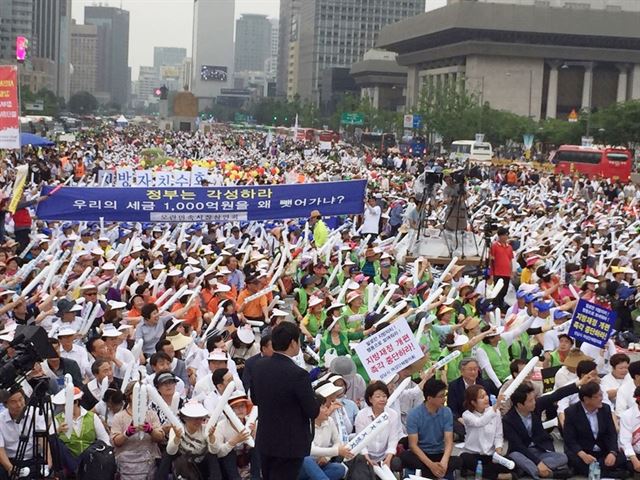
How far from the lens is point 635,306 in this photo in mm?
15562

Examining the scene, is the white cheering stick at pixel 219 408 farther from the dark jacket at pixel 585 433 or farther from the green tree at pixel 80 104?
the green tree at pixel 80 104

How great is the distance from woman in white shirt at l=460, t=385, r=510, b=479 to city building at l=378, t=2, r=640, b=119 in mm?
84646

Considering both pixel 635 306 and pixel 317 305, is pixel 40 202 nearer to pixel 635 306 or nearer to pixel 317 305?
pixel 317 305

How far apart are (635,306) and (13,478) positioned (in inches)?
406

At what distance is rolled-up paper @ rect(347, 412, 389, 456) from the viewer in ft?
25.7

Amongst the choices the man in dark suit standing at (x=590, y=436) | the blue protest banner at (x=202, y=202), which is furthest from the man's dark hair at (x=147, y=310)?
the blue protest banner at (x=202, y=202)

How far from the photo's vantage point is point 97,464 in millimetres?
7988

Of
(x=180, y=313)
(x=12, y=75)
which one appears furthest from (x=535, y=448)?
(x=12, y=75)

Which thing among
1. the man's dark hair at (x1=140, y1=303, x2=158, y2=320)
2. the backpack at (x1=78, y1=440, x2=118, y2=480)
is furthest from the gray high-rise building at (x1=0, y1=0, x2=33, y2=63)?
the backpack at (x1=78, y1=440, x2=118, y2=480)

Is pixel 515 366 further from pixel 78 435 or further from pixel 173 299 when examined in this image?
pixel 78 435

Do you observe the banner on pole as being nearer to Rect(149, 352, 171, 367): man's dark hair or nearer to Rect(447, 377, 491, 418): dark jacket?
Rect(149, 352, 171, 367): man's dark hair

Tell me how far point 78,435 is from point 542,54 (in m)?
92.9

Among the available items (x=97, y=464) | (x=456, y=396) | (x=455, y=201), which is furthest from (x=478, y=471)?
(x=455, y=201)

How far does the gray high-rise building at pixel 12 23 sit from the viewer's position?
181250 mm
